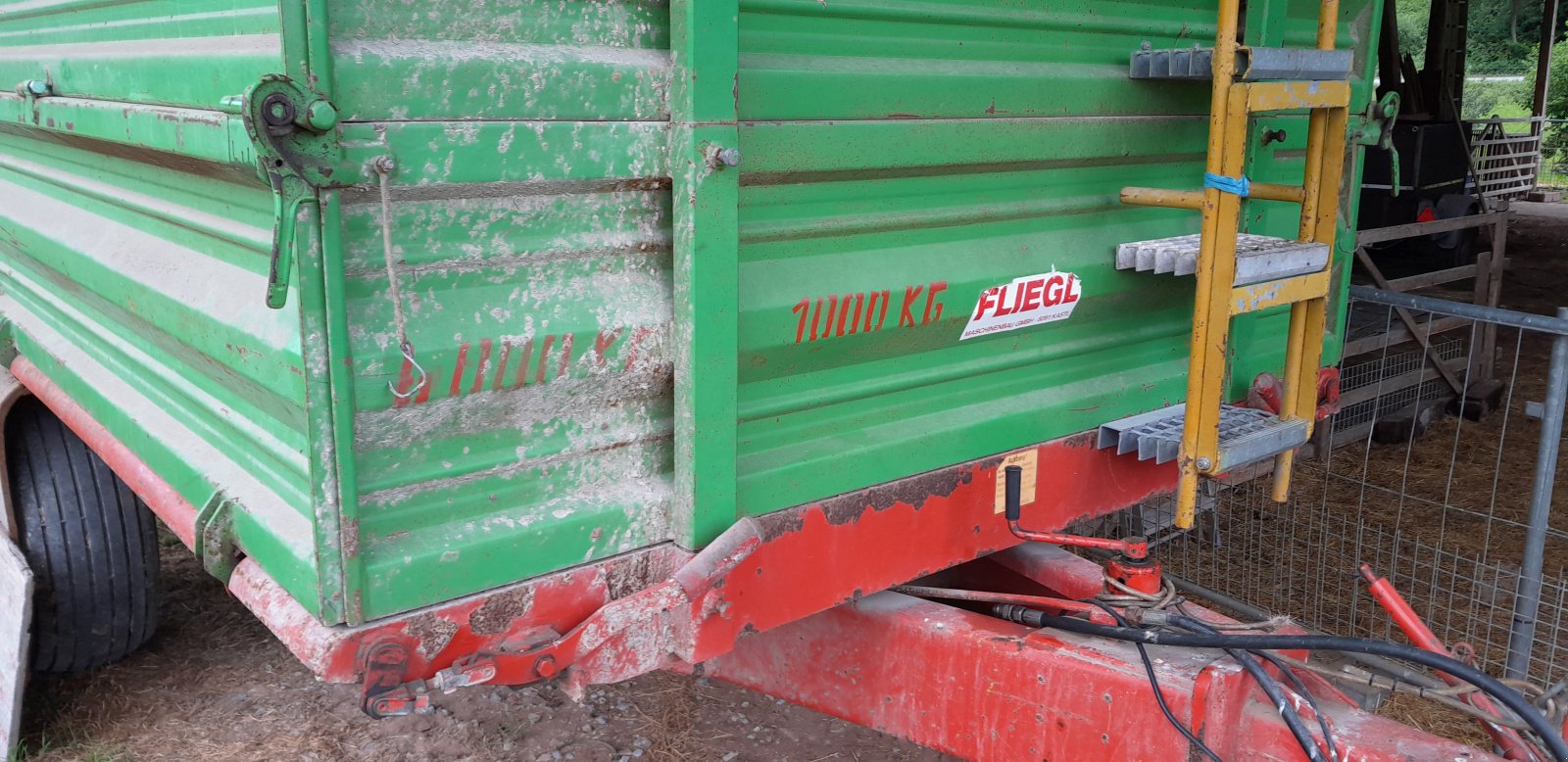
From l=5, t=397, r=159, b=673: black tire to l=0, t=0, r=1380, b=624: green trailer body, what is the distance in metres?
1.00

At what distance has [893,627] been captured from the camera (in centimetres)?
246

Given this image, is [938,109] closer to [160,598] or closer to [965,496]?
[965,496]

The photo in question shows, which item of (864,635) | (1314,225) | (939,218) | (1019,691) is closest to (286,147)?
(939,218)

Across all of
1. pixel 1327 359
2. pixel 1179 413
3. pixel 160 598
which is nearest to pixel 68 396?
pixel 160 598

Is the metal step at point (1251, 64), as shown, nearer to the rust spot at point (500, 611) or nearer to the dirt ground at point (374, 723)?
the rust spot at point (500, 611)

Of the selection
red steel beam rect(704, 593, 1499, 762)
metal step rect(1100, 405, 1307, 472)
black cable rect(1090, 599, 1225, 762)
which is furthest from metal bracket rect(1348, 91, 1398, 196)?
black cable rect(1090, 599, 1225, 762)

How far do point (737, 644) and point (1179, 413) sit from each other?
4.04ft

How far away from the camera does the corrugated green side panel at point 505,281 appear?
1728 millimetres

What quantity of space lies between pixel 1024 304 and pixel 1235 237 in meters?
0.44

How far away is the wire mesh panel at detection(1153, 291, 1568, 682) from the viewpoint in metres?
4.90

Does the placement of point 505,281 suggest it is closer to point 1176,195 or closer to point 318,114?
point 318,114

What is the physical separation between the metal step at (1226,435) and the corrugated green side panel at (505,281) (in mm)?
1219

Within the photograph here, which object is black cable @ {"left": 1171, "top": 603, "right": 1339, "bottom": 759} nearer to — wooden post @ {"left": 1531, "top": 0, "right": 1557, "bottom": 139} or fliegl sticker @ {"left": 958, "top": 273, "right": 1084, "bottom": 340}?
fliegl sticker @ {"left": 958, "top": 273, "right": 1084, "bottom": 340}

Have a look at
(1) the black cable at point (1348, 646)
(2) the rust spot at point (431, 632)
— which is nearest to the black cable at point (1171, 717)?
(1) the black cable at point (1348, 646)
